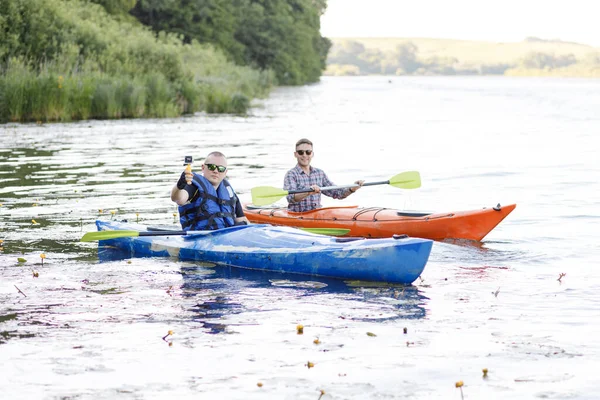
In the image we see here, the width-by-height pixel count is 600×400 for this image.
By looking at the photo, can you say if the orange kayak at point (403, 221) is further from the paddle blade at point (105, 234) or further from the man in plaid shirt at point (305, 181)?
the paddle blade at point (105, 234)

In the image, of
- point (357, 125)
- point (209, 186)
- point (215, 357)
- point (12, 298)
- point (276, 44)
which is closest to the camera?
point (215, 357)

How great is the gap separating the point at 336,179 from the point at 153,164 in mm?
3635

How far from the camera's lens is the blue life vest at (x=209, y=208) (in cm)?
873

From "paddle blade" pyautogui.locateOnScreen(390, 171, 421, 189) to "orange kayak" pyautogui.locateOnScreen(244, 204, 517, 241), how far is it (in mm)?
1144

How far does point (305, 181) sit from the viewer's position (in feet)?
34.2

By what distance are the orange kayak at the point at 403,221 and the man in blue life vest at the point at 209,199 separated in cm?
150

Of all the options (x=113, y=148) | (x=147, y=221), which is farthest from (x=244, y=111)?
(x=147, y=221)

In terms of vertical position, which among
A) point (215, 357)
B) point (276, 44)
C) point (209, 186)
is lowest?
point (215, 357)

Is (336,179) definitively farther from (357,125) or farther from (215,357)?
(357,125)

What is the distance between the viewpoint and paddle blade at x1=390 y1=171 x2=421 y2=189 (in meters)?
11.5

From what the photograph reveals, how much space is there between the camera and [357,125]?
3133cm

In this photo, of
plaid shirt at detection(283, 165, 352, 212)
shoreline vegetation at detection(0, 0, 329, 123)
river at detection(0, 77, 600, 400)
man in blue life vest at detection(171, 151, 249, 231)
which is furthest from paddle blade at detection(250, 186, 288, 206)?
shoreline vegetation at detection(0, 0, 329, 123)

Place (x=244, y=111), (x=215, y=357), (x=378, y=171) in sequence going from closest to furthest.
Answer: (x=215, y=357), (x=378, y=171), (x=244, y=111)

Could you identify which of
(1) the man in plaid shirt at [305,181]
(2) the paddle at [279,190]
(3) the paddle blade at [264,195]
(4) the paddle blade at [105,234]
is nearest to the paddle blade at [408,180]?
(2) the paddle at [279,190]
